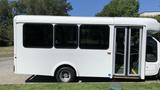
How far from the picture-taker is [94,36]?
51.3ft

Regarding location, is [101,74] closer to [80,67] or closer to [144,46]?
[80,67]

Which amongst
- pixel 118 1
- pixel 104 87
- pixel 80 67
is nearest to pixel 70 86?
pixel 104 87

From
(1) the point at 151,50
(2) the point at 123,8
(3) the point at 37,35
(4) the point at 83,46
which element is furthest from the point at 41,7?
(4) the point at 83,46

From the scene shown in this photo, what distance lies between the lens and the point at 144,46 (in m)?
15.6

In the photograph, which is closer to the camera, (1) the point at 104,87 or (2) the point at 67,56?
(1) the point at 104,87

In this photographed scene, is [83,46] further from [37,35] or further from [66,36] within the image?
[37,35]

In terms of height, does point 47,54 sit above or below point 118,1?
below

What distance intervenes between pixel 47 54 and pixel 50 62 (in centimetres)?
31

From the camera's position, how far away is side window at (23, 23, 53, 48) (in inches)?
615

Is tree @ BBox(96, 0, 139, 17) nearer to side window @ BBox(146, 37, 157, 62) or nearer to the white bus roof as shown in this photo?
side window @ BBox(146, 37, 157, 62)

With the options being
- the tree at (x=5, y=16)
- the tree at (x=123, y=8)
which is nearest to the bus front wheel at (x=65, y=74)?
the tree at (x=5, y=16)

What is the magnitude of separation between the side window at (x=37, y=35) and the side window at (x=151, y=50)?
11.6 feet

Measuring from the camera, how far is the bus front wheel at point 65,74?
15703 mm

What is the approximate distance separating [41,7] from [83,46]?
57.8m
